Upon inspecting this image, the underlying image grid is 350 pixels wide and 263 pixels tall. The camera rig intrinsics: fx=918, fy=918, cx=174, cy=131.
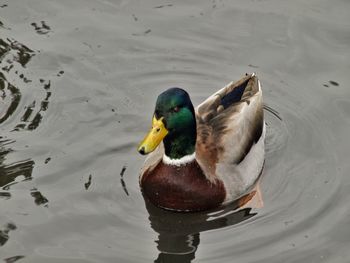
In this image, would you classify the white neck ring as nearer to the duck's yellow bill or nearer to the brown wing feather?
the brown wing feather

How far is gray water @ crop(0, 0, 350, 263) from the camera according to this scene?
26.4 ft

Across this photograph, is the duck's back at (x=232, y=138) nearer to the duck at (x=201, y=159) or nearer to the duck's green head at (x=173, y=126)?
the duck at (x=201, y=159)

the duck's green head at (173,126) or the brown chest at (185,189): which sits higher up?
the duck's green head at (173,126)

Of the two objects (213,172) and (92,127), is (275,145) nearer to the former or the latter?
(213,172)

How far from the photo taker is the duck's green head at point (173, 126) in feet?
26.0

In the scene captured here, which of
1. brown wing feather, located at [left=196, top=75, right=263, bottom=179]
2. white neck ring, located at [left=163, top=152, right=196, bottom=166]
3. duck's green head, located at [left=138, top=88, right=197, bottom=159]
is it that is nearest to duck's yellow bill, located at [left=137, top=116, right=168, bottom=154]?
duck's green head, located at [left=138, top=88, right=197, bottom=159]

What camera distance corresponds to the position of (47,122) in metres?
9.49

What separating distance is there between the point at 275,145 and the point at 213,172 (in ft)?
4.01

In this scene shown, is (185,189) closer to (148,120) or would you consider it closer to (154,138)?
(154,138)

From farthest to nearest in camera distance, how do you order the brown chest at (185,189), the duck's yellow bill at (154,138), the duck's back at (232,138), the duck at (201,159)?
the duck's back at (232,138), the brown chest at (185,189), the duck at (201,159), the duck's yellow bill at (154,138)

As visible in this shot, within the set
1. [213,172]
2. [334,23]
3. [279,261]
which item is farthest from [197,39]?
[279,261]

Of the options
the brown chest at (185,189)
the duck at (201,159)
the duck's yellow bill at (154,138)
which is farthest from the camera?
the brown chest at (185,189)

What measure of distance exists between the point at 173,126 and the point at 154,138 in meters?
0.29

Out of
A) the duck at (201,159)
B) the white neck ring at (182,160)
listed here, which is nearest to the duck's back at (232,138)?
the duck at (201,159)
